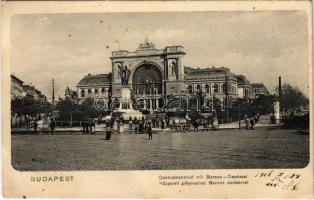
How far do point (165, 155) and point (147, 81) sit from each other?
8.25 ft

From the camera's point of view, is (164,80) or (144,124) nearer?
(164,80)

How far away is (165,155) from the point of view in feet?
20.6

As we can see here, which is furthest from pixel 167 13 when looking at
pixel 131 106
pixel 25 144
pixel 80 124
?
pixel 80 124

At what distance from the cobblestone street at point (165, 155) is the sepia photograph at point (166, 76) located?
12mm

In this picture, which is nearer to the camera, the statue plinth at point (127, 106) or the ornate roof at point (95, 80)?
the ornate roof at point (95, 80)

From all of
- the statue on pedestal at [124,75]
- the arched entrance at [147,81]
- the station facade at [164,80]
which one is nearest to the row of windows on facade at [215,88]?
the station facade at [164,80]

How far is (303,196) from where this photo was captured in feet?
18.4

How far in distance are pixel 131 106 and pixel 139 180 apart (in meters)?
3.08

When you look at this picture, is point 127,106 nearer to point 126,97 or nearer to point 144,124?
point 144,124

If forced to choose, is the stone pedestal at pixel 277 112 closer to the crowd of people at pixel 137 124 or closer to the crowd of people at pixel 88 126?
the crowd of people at pixel 137 124

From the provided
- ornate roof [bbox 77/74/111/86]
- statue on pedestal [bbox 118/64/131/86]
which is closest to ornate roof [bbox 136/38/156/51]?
ornate roof [bbox 77/74/111/86]

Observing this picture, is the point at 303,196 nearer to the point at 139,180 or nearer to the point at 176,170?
the point at 176,170

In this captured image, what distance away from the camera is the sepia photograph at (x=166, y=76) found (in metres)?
5.98

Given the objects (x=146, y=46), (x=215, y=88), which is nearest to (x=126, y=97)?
(x=146, y=46)
